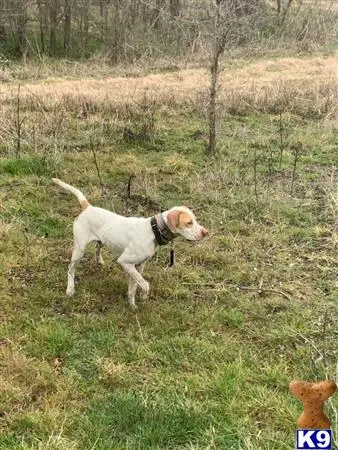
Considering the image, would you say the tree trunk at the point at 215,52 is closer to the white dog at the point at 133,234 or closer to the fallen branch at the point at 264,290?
the fallen branch at the point at 264,290

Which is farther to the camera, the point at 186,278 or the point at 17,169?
the point at 17,169

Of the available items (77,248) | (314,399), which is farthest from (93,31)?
(314,399)

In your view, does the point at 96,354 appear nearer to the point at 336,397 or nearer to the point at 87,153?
the point at 336,397

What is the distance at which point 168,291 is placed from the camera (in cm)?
521

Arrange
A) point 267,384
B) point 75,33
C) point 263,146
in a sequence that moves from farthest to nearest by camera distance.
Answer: point 75,33, point 263,146, point 267,384

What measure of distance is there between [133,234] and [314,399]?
314cm

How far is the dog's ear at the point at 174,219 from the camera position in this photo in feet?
15.1

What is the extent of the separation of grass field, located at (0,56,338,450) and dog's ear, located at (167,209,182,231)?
758mm

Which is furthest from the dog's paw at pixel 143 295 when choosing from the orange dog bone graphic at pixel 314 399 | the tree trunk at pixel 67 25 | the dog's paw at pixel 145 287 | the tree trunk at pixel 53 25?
the tree trunk at pixel 53 25

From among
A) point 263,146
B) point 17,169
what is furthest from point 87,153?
point 263,146

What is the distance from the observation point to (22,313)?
15.5ft

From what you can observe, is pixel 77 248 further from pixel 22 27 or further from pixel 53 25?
pixel 53 25

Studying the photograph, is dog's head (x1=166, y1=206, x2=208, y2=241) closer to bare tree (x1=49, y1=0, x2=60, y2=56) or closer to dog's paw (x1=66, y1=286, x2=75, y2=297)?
dog's paw (x1=66, y1=286, x2=75, y2=297)

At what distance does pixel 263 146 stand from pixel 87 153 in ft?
9.88
